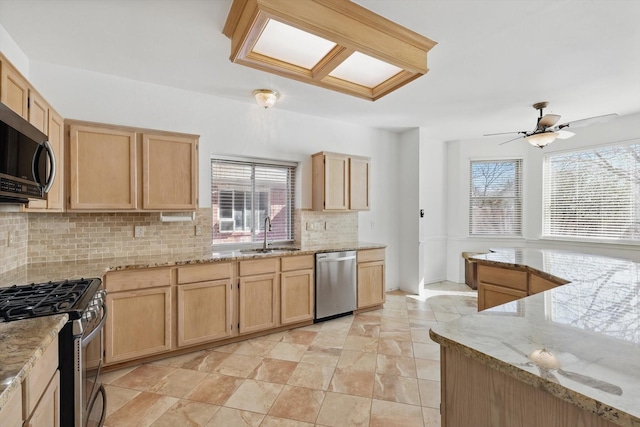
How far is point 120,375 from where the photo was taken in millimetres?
2383

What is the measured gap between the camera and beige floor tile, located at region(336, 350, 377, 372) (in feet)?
8.24

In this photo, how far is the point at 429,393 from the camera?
84.5 inches

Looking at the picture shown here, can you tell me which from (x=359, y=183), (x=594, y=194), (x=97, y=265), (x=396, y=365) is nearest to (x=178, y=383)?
(x=97, y=265)

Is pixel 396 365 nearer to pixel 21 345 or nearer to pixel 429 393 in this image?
pixel 429 393

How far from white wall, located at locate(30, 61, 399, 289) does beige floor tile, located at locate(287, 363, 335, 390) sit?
6.63 ft

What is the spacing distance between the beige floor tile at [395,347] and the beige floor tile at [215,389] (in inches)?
52.9

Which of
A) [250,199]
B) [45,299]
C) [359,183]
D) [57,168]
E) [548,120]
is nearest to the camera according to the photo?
[45,299]

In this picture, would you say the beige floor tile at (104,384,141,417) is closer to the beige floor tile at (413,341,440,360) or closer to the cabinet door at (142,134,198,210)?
the cabinet door at (142,134,198,210)

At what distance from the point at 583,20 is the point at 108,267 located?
12.9 feet

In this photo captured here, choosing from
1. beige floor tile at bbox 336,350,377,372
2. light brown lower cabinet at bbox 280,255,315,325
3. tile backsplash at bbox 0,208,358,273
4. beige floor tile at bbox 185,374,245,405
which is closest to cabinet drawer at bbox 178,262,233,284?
tile backsplash at bbox 0,208,358,273

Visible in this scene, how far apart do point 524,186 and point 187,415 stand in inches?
228

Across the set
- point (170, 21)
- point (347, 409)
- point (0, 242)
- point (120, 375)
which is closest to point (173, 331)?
point (120, 375)

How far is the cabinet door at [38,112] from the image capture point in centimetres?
190

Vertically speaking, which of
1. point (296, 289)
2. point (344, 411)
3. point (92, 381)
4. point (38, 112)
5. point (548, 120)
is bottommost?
point (344, 411)
